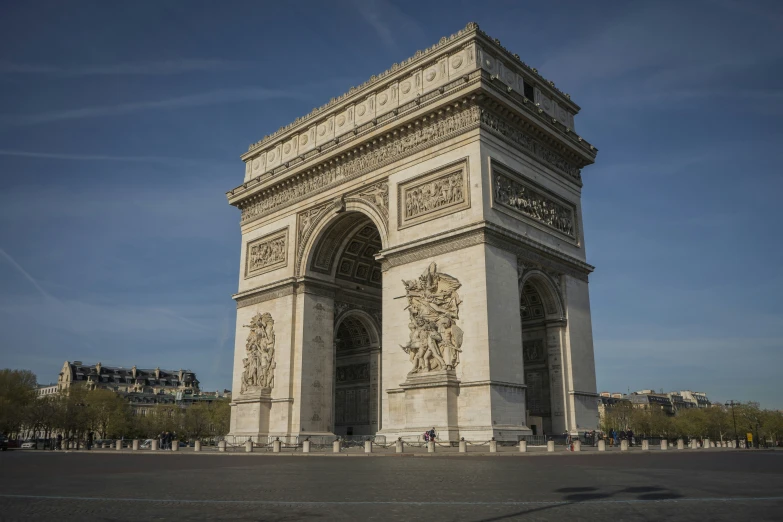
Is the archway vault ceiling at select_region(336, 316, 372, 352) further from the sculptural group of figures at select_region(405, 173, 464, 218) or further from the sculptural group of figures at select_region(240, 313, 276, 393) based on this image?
the sculptural group of figures at select_region(405, 173, 464, 218)

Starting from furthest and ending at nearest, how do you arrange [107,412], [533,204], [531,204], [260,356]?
[107,412] → [260,356] → [533,204] → [531,204]

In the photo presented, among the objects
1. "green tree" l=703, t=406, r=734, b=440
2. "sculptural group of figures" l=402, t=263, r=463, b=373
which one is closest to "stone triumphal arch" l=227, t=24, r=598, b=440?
"sculptural group of figures" l=402, t=263, r=463, b=373

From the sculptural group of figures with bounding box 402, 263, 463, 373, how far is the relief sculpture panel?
11.6 ft

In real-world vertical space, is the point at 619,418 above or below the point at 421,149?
below

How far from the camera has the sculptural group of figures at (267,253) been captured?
31234mm

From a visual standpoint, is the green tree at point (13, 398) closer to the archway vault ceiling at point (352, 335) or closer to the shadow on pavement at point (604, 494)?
the archway vault ceiling at point (352, 335)

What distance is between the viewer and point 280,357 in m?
29.1

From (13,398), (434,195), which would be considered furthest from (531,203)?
(13,398)

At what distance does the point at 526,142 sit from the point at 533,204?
2.59 meters

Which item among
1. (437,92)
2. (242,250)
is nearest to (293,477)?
(437,92)

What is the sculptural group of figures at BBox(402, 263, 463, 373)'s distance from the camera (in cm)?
2244

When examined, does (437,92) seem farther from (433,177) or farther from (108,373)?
(108,373)

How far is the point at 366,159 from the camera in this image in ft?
91.2

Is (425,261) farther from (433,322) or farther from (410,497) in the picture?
(410,497)
